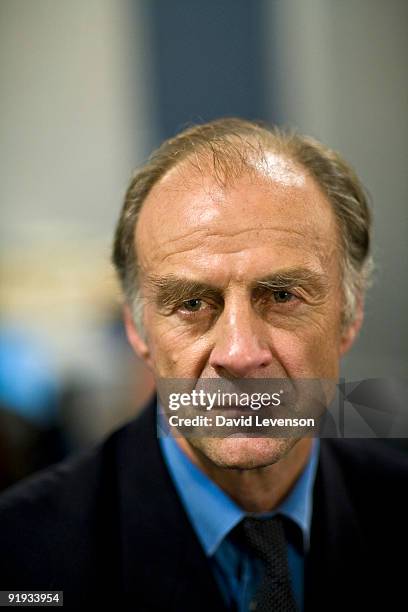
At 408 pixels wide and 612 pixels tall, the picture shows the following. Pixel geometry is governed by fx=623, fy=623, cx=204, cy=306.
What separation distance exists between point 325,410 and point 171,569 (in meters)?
0.27

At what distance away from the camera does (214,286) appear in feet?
2.19

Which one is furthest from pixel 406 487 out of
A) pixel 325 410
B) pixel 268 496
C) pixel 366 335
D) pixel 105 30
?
pixel 105 30

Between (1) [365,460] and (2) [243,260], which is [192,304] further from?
(1) [365,460]

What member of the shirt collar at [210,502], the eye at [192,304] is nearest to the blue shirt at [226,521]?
the shirt collar at [210,502]

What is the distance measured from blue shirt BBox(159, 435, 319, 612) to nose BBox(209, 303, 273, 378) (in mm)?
223

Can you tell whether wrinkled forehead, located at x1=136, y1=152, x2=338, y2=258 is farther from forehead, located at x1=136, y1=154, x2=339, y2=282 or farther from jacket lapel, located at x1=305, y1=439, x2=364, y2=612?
jacket lapel, located at x1=305, y1=439, x2=364, y2=612

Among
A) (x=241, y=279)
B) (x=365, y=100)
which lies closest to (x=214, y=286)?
(x=241, y=279)

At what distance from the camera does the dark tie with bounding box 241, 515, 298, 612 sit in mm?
708

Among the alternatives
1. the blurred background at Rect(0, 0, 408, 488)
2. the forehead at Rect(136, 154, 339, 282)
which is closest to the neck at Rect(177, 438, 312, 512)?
the forehead at Rect(136, 154, 339, 282)

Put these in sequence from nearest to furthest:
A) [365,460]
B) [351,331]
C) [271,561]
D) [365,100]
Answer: [271,561], [351,331], [365,460], [365,100]

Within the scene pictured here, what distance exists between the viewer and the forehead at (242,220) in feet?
2.21

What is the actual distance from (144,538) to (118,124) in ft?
6.77

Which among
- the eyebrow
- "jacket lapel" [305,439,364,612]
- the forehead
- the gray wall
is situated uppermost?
the gray wall

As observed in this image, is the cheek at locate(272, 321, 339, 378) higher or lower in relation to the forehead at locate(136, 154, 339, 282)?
lower
